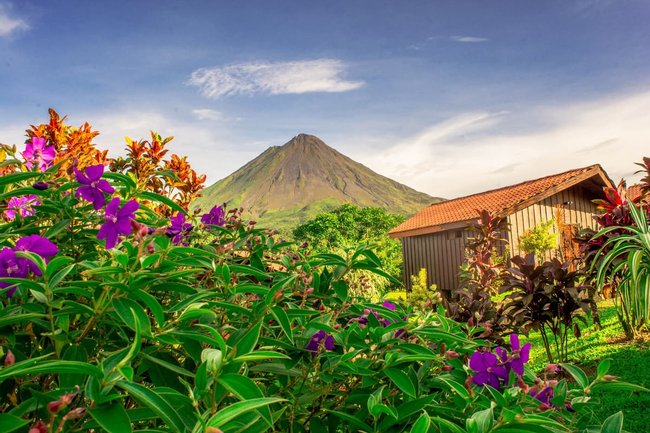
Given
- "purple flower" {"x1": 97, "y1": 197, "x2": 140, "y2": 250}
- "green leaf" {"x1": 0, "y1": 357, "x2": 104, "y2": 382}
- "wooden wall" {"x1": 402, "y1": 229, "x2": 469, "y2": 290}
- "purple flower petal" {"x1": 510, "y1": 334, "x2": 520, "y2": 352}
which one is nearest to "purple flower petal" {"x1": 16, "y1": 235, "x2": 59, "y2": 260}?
"purple flower" {"x1": 97, "y1": 197, "x2": 140, "y2": 250}

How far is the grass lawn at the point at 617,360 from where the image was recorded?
3344mm

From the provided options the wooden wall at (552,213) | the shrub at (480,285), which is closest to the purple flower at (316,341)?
the shrub at (480,285)

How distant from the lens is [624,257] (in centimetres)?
455

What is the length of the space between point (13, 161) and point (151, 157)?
2174 mm

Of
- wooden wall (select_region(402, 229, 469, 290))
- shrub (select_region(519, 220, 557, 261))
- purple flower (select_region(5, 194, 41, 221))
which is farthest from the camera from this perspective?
wooden wall (select_region(402, 229, 469, 290))

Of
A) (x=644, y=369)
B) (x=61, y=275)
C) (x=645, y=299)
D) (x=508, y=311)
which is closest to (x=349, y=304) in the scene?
(x=61, y=275)

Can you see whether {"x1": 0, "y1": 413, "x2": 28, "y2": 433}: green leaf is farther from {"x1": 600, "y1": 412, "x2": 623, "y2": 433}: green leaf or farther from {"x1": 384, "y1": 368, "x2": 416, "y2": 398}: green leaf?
{"x1": 600, "y1": 412, "x2": 623, "y2": 433}: green leaf

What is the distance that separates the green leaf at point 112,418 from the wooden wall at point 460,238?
1251 centimetres

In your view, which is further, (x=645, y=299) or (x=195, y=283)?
(x=645, y=299)

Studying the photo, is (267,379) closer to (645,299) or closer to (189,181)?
(189,181)

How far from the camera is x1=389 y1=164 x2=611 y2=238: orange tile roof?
40.5 ft

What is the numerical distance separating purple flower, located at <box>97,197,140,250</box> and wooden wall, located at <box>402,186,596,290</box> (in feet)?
40.0

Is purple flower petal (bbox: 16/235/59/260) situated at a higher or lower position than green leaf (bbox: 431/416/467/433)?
higher

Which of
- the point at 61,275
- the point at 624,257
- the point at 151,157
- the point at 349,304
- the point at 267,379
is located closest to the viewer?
the point at 61,275
